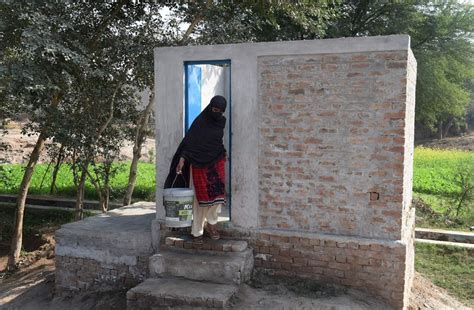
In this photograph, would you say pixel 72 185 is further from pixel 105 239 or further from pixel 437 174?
pixel 437 174

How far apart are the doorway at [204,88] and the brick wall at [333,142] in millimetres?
562

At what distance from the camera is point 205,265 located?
5.10m

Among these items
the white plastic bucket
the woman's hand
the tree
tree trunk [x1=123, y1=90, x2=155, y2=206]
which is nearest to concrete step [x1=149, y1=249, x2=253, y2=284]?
the white plastic bucket

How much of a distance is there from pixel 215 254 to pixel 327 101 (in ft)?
7.05

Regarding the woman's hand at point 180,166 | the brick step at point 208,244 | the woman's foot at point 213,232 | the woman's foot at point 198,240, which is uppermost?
the woman's hand at point 180,166

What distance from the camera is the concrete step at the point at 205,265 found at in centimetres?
503

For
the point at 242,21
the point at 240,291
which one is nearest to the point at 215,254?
the point at 240,291

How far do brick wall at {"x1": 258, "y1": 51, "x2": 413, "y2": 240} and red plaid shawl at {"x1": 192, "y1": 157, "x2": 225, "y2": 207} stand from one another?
508 millimetres

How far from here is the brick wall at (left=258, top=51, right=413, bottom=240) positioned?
4746 millimetres

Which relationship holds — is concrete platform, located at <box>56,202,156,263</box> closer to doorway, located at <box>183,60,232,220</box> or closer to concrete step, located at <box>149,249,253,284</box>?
concrete step, located at <box>149,249,253,284</box>

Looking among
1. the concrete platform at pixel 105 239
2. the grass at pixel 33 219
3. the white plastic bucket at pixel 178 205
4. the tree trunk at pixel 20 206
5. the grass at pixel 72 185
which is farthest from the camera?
the grass at pixel 72 185

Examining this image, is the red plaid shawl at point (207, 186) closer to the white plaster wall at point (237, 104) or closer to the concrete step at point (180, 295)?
the white plaster wall at point (237, 104)

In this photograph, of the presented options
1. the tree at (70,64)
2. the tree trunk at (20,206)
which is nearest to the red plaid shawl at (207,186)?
the tree at (70,64)

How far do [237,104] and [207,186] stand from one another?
100 centimetres
